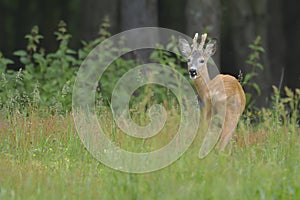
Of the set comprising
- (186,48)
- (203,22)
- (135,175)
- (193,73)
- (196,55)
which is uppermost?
(203,22)

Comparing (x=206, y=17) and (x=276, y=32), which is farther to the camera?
(x=276, y=32)

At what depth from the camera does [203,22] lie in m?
15.1

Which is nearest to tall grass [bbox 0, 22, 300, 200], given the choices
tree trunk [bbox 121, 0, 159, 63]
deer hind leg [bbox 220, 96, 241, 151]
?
deer hind leg [bbox 220, 96, 241, 151]

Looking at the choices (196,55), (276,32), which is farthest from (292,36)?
(196,55)

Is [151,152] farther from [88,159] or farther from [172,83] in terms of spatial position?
[172,83]

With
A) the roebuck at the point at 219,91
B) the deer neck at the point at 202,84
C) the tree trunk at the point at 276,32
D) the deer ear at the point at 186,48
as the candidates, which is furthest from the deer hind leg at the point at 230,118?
the tree trunk at the point at 276,32

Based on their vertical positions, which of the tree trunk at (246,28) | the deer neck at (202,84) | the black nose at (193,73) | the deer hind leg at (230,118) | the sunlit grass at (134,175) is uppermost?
the tree trunk at (246,28)

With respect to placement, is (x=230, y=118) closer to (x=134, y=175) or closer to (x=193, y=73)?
(x=193, y=73)

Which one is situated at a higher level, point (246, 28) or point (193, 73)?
point (246, 28)

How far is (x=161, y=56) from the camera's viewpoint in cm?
1302

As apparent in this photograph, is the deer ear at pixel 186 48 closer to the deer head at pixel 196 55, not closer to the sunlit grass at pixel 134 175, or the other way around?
the deer head at pixel 196 55

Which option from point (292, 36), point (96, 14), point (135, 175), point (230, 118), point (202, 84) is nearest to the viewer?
point (135, 175)

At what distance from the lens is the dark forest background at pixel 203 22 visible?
15727mm

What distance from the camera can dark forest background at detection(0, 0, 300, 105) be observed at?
15727 millimetres
